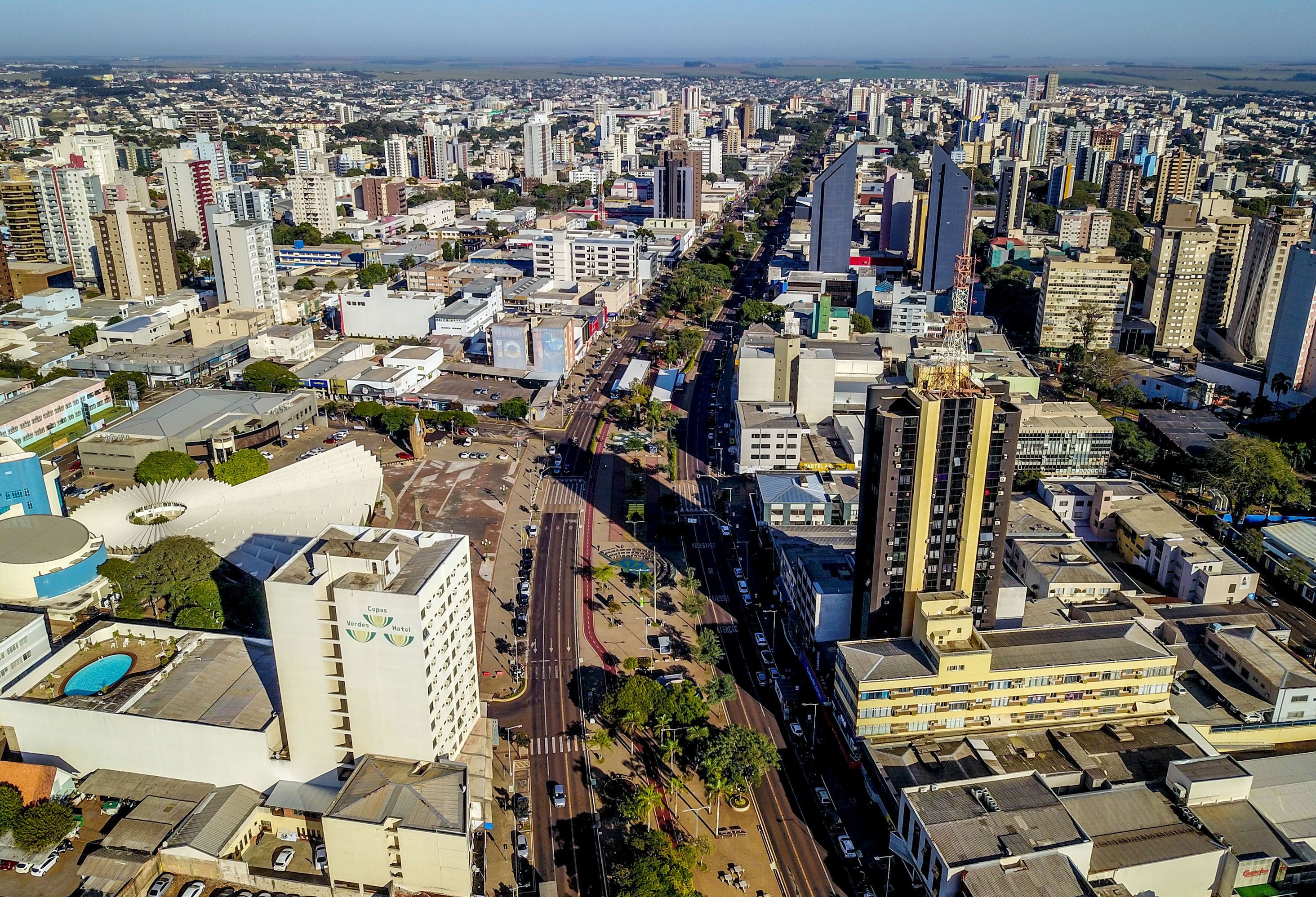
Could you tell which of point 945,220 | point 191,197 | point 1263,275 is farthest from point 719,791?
point 191,197

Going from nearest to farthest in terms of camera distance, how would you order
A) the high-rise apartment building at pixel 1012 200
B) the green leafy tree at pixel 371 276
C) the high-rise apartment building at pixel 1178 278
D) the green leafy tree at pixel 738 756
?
the green leafy tree at pixel 738 756
the high-rise apartment building at pixel 1178 278
the green leafy tree at pixel 371 276
the high-rise apartment building at pixel 1012 200

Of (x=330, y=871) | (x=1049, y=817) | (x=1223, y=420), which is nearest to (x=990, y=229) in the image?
(x=1223, y=420)

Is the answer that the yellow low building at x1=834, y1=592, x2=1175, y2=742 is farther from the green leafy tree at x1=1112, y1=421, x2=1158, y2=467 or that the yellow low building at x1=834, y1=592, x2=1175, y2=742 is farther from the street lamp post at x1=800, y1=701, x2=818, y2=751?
the green leafy tree at x1=1112, y1=421, x2=1158, y2=467

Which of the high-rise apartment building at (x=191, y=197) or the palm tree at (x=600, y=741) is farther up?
the high-rise apartment building at (x=191, y=197)

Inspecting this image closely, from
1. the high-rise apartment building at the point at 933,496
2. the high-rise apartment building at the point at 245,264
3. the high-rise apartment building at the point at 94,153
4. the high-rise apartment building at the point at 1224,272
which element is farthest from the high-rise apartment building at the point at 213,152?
the high-rise apartment building at the point at 933,496

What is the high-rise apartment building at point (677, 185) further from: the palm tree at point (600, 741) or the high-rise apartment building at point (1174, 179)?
the palm tree at point (600, 741)

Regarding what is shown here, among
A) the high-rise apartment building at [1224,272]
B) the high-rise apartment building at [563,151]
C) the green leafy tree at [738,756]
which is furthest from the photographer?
the high-rise apartment building at [563,151]

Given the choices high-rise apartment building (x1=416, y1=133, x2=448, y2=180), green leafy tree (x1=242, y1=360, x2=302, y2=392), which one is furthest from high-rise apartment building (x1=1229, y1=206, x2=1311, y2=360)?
high-rise apartment building (x1=416, y1=133, x2=448, y2=180)

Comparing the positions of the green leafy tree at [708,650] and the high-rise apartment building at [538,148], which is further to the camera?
the high-rise apartment building at [538,148]
